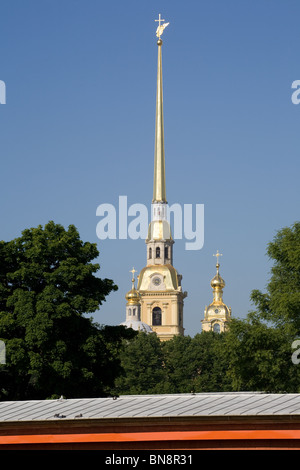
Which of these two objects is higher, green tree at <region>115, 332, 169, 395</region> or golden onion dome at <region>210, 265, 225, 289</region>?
golden onion dome at <region>210, 265, 225, 289</region>

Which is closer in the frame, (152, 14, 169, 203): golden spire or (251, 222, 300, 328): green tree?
(251, 222, 300, 328): green tree

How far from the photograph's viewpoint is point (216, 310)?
163750 millimetres

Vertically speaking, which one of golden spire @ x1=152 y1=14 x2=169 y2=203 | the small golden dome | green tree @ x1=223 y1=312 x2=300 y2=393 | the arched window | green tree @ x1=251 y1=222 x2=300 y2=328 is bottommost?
green tree @ x1=223 y1=312 x2=300 y2=393

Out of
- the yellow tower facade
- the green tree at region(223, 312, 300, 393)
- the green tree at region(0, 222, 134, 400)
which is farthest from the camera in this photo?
the yellow tower facade

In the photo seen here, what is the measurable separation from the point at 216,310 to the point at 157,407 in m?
143

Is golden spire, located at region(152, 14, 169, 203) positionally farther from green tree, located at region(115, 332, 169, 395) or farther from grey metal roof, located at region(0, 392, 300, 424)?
grey metal roof, located at region(0, 392, 300, 424)

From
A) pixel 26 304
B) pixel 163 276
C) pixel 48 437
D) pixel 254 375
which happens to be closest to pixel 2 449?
pixel 48 437

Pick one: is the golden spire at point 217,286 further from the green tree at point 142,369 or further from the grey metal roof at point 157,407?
the grey metal roof at point 157,407

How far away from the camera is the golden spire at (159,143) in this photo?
165 m

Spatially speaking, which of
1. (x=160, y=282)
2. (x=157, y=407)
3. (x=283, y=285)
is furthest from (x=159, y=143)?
(x=157, y=407)

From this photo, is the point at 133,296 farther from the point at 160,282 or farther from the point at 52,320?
the point at 52,320

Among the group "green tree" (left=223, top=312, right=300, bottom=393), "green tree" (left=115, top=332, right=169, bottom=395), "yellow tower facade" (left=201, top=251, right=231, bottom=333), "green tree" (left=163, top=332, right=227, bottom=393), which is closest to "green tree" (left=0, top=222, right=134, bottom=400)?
"green tree" (left=223, top=312, right=300, bottom=393)

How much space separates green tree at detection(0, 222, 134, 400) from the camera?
1639 inches

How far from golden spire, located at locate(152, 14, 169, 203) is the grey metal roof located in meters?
142
